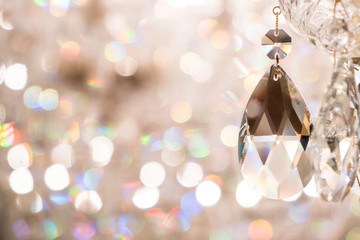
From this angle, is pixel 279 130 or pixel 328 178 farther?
pixel 279 130

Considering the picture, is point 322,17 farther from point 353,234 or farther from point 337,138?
point 353,234

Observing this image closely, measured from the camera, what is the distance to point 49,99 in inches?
37.2

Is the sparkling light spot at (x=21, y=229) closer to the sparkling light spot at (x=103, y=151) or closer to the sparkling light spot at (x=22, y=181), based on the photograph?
the sparkling light spot at (x=22, y=181)

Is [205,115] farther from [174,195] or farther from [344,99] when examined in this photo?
[344,99]

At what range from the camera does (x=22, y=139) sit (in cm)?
95

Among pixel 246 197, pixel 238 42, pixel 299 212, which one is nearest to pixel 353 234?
pixel 299 212

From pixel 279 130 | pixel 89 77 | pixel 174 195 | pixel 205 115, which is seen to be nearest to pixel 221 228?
pixel 174 195

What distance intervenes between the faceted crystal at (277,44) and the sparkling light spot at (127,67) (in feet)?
1.78

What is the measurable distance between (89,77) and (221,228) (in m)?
0.41

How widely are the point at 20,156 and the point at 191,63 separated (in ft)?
1.36

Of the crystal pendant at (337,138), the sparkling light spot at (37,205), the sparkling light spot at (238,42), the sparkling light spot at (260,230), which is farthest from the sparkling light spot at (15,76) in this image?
the crystal pendant at (337,138)

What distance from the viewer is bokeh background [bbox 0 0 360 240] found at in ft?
2.90

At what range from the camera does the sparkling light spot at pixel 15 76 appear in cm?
96

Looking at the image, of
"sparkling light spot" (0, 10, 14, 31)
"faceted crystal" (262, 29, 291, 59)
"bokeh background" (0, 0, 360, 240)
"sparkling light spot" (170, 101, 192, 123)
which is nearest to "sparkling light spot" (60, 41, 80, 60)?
"bokeh background" (0, 0, 360, 240)
